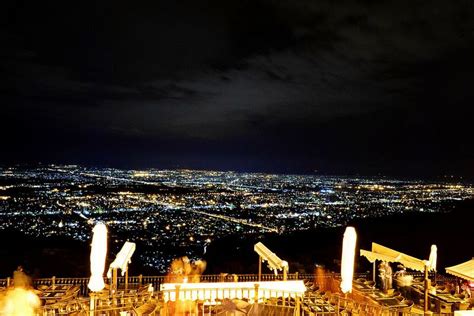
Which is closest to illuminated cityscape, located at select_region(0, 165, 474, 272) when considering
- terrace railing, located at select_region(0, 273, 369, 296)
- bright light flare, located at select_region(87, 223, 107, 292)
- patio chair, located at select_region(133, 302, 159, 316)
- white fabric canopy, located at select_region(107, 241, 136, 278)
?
terrace railing, located at select_region(0, 273, 369, 296)

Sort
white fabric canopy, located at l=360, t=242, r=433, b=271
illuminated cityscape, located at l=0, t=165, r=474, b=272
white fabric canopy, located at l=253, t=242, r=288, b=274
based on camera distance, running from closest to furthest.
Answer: white fabric canopy, located at l=253, t=242, r=288, b=274 < white fabric canopy, located at l=360, t=242, r=433, b=271 < illuminated cityscape, located at l=0, t=165, r=474, b=272

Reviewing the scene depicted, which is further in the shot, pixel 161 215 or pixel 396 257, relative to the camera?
pixel 161 215

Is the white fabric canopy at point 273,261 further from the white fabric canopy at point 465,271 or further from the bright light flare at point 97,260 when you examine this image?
the white fabric canopy at point 465,271

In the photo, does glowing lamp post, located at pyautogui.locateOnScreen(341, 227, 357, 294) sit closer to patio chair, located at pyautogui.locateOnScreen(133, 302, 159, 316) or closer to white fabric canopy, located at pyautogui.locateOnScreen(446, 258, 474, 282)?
white fabric canopy, located at pyautogui.locateOnScreen(446, 258, 474, 282)

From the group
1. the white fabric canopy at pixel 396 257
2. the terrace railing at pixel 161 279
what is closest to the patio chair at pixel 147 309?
the terrace railing at pixel 161 279

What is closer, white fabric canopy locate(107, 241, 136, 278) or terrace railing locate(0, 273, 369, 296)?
white fabric canopy locate(107, 241, 136, 278)

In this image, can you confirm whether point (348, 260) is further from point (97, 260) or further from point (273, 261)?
point (97, 260)

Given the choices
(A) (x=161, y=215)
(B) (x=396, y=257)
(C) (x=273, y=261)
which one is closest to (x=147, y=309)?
(C) (x=273, y=261)

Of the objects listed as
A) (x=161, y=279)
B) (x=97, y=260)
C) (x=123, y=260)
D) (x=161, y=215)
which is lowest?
(x=161, y=215)

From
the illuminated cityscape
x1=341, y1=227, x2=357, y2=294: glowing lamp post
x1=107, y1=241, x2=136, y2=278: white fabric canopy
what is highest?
x1=341, y1=227, x2=357, y2=294: glowing lamp post
